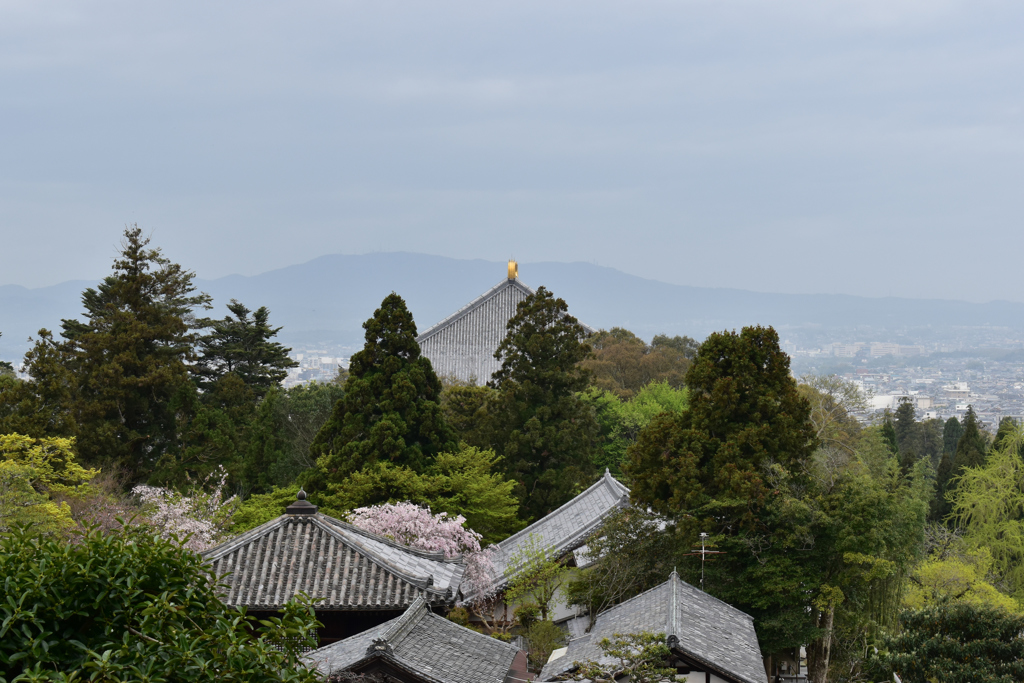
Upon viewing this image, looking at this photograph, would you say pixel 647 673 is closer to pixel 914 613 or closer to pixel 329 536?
pixel 914 613

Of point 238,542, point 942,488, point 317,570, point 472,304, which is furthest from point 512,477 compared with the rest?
point 942,488

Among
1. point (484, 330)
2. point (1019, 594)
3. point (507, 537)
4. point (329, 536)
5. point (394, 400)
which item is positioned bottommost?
point (1019, 594)

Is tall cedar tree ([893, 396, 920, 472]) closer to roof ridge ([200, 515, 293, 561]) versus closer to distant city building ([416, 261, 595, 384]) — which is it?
distant city building ([416, 261, 595, 384])

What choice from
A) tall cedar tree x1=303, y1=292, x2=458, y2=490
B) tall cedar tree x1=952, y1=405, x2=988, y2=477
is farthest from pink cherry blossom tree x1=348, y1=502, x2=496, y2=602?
tall cedar tree x1=952, y1=405, x2=988, y2=477

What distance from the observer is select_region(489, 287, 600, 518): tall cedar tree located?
2638cm

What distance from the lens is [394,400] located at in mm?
24422

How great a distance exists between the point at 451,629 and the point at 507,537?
38.7ft

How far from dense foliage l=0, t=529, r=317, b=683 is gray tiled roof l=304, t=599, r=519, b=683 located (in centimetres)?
434

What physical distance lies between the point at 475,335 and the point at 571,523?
1729 centimetres

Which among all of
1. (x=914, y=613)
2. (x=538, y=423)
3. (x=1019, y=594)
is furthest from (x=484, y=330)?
(x=914, y=613)

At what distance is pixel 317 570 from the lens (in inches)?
570

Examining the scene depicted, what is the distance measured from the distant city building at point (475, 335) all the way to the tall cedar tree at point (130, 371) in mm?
10086

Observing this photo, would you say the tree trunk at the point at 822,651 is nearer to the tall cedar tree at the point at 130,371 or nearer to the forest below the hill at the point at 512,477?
the forest below the hill at the point at 512,477

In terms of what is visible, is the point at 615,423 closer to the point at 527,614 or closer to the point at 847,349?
the point at 527,614
